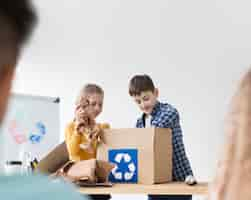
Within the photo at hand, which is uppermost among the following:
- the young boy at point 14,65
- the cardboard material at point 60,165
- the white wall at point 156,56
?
the white wall at point 156,56

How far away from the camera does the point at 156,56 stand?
422cm

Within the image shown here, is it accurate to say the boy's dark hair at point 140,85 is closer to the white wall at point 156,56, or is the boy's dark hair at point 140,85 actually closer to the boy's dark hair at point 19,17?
the white wall at point 156,56

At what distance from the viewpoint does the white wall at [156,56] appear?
407 centimetres

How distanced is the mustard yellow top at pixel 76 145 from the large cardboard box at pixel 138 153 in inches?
3.8

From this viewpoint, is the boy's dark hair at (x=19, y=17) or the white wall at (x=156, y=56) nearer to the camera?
the boy's dark hair at (x=19, y=17)

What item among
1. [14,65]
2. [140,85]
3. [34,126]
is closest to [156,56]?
[34,126]

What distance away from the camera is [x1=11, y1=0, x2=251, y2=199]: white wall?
4.07 m

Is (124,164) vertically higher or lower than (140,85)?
lower

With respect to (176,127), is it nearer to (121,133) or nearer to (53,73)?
(121,133)

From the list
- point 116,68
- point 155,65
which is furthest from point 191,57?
point 116,68

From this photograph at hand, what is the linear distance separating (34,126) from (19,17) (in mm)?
4241

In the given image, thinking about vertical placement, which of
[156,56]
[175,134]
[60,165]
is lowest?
[60,165]

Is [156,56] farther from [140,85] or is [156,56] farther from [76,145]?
[76,145]

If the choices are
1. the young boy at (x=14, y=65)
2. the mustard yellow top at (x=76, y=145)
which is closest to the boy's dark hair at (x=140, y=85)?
the mustard yellow top at (x=76, y=145)
